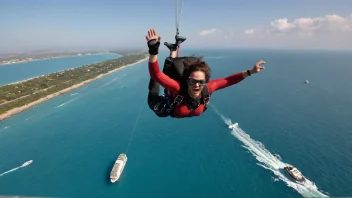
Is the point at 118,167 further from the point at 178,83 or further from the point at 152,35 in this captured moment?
the point at 152,35

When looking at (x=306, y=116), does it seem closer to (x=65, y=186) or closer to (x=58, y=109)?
(x=65, y=186)

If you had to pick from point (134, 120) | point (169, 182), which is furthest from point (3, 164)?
point (169, 182)

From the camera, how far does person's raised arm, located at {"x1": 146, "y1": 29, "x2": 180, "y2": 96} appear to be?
165 centimetres

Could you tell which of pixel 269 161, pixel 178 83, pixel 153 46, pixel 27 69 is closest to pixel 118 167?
pixel 269 161

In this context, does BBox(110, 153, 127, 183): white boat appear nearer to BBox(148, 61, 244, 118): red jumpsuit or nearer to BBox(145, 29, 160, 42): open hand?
BBox(148, 61, 244, 118): red jumpsuit

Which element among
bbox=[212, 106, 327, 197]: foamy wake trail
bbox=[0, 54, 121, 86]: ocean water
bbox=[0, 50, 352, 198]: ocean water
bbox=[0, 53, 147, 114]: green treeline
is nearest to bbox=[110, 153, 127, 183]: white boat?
bbox=[0, 50, 352, 198]: ocean water

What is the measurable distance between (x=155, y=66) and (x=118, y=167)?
17.5 metres

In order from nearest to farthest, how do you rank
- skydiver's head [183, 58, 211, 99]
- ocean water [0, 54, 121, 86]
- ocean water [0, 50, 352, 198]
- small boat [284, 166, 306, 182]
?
skydiver's head [183, 58, 211, 99] → small boat [284, 166, 306, 182] → ocean water [0, 50, 352, 198] → ocean water [0, 54, 121, 86]

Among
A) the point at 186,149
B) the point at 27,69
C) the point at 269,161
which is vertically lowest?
the point at 27,69

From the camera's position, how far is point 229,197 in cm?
1528

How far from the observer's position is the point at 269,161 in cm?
1811

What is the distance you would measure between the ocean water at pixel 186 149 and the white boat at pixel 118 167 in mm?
428

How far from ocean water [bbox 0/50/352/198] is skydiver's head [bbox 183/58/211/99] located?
48.9ft

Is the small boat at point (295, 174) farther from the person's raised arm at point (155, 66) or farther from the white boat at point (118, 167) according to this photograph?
the person's raised arm at point (155, 66)
